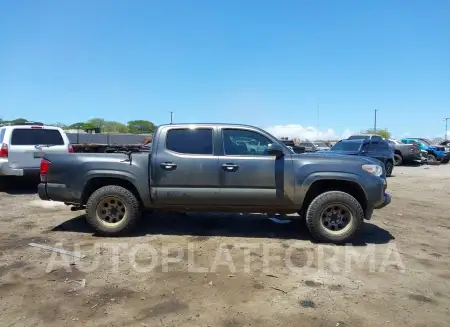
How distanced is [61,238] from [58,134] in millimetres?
5417

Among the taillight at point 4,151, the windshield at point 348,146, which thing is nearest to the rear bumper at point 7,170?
the taillight at point 4,151

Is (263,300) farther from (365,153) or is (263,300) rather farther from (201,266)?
(365,153)

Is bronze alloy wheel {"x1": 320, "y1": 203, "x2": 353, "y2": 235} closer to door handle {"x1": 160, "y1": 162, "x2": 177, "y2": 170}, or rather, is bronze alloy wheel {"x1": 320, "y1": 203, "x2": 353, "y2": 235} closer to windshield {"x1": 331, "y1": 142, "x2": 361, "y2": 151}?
door handle {"x1": 160, "y1": 162, "x2": 177, "y2": 170}

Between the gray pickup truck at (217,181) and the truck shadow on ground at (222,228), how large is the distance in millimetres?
465

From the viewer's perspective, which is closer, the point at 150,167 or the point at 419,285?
the point at 419,285

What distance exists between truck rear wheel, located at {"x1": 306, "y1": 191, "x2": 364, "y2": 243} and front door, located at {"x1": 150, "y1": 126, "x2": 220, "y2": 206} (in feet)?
5.02

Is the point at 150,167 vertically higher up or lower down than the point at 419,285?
higher up

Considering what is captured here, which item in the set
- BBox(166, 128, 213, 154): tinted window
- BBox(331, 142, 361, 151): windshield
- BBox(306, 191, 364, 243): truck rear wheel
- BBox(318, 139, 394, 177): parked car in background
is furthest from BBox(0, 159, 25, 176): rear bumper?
BBox(331, 142, 361, 151): windshield

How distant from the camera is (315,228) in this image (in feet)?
18.8

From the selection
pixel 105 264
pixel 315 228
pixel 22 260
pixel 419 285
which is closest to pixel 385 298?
pixel 419 285

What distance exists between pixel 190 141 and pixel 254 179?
1.22 m

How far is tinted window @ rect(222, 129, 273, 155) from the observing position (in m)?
5.97

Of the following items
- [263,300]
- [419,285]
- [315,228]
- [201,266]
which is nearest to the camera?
[263,300]

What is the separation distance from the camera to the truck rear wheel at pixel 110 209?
5.94m
